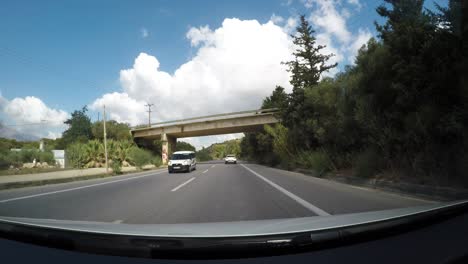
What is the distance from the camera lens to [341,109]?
1614cm

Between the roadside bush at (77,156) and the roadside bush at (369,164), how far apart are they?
38.3 metres

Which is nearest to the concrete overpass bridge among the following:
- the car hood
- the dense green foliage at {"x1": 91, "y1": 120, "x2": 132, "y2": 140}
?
the dense green foliage at {"x1": 91, "y1": 120, "x2": 132, "y2": 140}

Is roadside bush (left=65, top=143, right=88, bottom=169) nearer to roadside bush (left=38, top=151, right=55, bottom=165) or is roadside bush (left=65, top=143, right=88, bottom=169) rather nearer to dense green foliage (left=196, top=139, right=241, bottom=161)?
roadside bush (left=38, top=151, right=55, bottom=165)

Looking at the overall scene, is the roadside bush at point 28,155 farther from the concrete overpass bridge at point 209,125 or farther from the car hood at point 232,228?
the car hood at point 232,228

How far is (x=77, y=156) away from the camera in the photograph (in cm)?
4009

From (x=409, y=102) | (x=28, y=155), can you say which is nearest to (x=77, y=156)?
(x=28, y=155)

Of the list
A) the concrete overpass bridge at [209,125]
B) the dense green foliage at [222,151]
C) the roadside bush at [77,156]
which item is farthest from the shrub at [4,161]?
the dense green foliage at [222,151]

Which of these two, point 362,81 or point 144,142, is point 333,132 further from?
point 144,142

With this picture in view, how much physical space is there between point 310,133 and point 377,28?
32.9 feet

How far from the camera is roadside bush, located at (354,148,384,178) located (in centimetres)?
1250

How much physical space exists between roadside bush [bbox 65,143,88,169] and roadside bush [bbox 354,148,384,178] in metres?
38.3

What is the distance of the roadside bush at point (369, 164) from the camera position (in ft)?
41.0

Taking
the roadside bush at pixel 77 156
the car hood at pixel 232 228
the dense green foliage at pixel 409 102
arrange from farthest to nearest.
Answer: the roadside bush at pixel 77 156, the dense green foliage at pixel 409 102, the car hood at pixel 232 228

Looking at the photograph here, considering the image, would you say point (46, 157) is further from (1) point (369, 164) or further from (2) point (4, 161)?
(1) point (369, 164)
